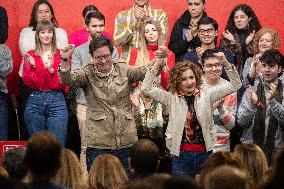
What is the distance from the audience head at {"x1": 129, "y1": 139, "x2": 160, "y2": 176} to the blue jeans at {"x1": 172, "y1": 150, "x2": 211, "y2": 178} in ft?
5.57

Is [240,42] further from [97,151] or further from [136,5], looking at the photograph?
[97,151]

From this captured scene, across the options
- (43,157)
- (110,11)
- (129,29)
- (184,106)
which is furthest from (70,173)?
(110,11)

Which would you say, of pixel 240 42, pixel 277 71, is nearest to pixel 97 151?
pixel 277 71

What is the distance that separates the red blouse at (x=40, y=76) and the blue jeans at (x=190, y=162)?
201 cm

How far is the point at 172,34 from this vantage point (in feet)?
31.0

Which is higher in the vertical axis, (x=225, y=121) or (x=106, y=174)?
(x=225, y=121)

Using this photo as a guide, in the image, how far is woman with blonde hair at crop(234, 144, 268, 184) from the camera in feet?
19.5

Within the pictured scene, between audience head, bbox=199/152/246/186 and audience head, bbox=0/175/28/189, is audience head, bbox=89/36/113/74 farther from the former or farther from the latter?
audience head, bbox=0/175/28/189

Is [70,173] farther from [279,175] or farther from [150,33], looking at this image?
[150,33]

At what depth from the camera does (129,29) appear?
9070 millimetres

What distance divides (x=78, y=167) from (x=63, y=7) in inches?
191

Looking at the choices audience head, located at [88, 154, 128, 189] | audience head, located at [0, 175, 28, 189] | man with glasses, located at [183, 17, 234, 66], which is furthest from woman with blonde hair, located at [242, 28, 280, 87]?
audience head, located at [0, 175, 28, 189]

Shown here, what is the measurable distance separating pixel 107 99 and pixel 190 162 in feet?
3.23

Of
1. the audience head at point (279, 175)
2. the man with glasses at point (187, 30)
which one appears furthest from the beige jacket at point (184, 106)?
the audience head at point (279, 175)
